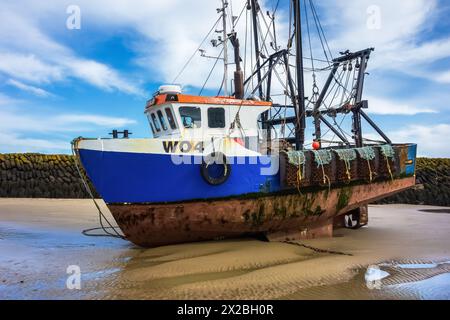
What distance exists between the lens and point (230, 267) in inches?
252

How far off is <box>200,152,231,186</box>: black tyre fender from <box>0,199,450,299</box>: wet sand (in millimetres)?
1268

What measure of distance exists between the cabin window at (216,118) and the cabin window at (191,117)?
0.72 feet

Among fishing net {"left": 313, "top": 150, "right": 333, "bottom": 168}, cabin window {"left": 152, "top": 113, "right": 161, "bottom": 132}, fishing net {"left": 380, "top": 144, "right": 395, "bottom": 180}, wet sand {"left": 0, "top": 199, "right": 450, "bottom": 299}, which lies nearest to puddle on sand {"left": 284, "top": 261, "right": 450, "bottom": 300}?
wet sand {"left": 0, "top": 199, "right": 450, "bottom": 299}

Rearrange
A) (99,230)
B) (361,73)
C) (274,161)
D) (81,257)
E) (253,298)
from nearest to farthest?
(253,298)
(81,257)
(274,161)
(99,230)
(361,73)

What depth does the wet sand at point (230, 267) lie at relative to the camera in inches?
204

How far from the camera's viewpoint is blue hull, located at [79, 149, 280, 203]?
730cm

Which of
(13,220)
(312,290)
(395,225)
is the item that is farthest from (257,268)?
(13,220)

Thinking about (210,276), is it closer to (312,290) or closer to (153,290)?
(153,290)

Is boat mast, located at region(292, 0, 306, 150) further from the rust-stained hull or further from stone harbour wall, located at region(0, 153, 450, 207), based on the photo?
stone harbour wall, located at region(0, 153, 450, 207)

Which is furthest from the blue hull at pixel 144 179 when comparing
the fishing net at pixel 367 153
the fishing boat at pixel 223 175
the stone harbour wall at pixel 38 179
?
the stone harbour wall at pixel 38 179

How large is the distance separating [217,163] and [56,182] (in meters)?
16.2

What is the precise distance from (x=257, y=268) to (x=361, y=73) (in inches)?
433

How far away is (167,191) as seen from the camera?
750 cm

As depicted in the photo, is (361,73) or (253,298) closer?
(253,298)
